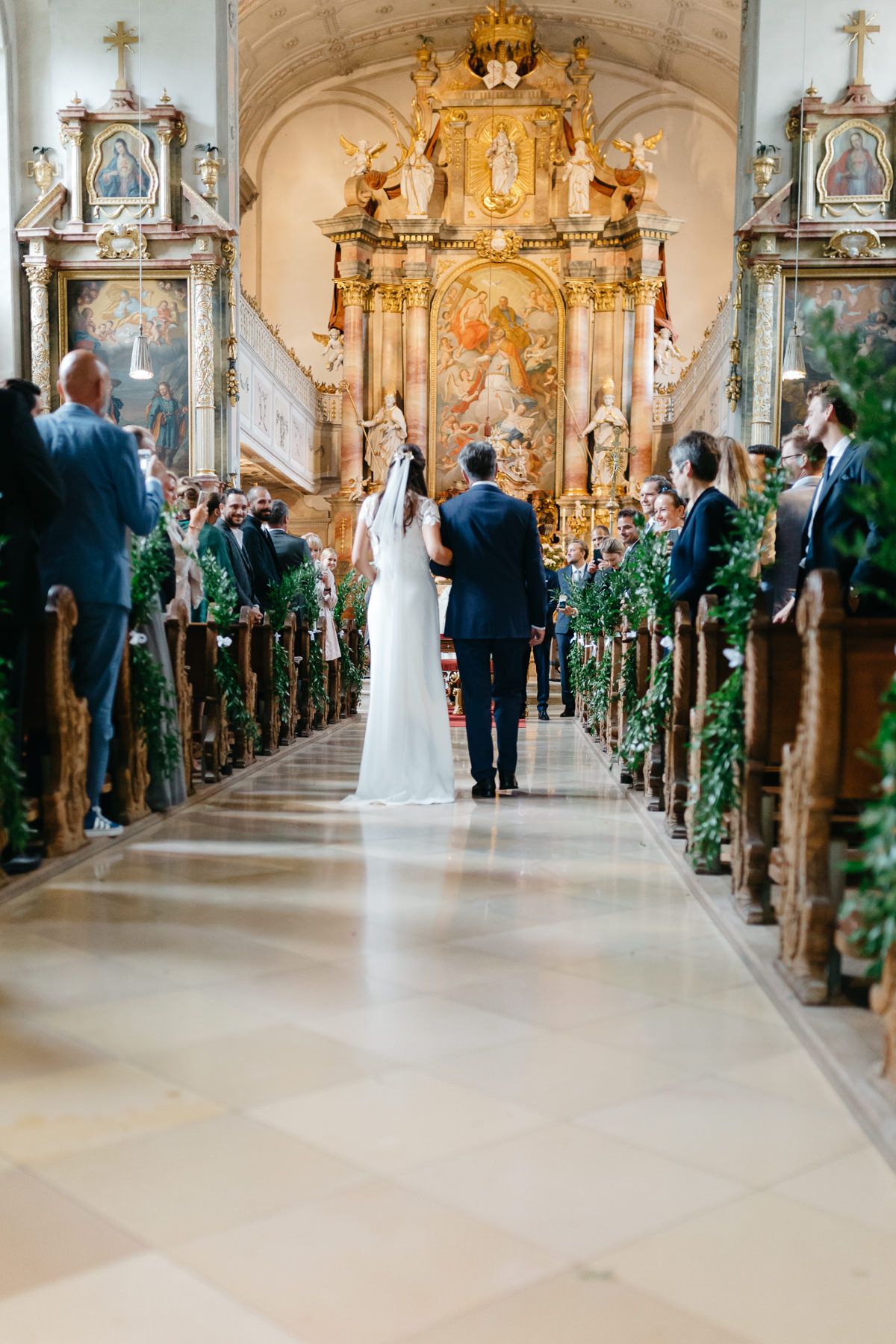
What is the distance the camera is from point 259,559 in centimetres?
955

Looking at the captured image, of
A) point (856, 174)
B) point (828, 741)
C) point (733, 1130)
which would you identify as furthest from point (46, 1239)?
point (856, 174)

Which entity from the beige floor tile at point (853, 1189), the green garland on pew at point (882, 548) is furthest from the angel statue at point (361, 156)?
the beige floor tile at point (853, 1189)

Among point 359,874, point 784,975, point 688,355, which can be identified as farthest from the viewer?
point 688,355

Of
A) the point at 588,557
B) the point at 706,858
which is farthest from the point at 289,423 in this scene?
the point at 706,858

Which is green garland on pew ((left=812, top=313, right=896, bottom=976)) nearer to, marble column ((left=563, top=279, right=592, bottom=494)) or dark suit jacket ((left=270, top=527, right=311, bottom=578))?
dark suit jacket ((left=270, top=527, right=311, bottom=578))

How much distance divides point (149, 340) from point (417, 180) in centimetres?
892

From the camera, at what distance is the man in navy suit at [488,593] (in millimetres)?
7176

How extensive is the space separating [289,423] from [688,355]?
7.89 metres

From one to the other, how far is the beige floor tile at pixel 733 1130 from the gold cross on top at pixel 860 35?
51.5ft

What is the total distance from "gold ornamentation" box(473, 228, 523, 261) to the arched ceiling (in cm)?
391

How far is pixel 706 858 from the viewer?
4.86 m

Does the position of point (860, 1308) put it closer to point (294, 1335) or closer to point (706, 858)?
point (294, 1335)

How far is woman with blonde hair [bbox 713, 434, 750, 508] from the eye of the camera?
582cm

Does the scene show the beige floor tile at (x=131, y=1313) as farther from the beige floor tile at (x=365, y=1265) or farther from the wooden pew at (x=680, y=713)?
the wooden pew at (x=680, y=713)
